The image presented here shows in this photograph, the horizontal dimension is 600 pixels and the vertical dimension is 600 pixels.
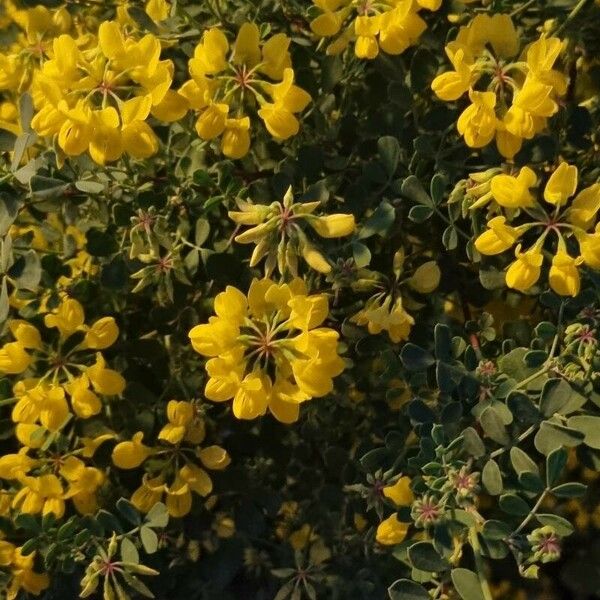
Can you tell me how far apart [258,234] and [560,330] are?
0.39 metres

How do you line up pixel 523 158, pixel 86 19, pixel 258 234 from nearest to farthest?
1. pixel 258 234
2. pixel 523 158
3. pixel 86 19

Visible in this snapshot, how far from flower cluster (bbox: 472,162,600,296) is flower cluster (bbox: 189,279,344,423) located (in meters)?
0.21

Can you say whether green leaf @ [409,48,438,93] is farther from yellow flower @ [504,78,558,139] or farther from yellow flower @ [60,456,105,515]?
yellow flower @ [60,456,105,515]

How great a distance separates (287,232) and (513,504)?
394mm

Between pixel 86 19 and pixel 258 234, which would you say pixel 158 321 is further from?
pixel 86 19

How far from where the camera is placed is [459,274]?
4.24ft

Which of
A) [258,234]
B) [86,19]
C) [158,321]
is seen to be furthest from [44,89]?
[86,19]

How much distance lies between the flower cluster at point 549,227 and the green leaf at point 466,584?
0.33m

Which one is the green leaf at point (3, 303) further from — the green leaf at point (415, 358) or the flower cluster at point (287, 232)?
the green leaf at point (415, 358)

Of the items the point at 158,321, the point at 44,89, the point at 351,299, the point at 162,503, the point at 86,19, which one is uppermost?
the point at 44,89

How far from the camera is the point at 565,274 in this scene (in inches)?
Result: 38.0

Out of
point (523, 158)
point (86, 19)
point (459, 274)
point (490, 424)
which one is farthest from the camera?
point (86, 19)

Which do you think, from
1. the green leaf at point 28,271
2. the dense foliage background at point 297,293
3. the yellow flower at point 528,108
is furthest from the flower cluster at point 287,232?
the green leaf at point 28,271

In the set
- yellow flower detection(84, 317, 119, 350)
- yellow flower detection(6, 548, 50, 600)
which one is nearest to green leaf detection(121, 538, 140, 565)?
yellow flower detection(6, 548, 50, 600)
